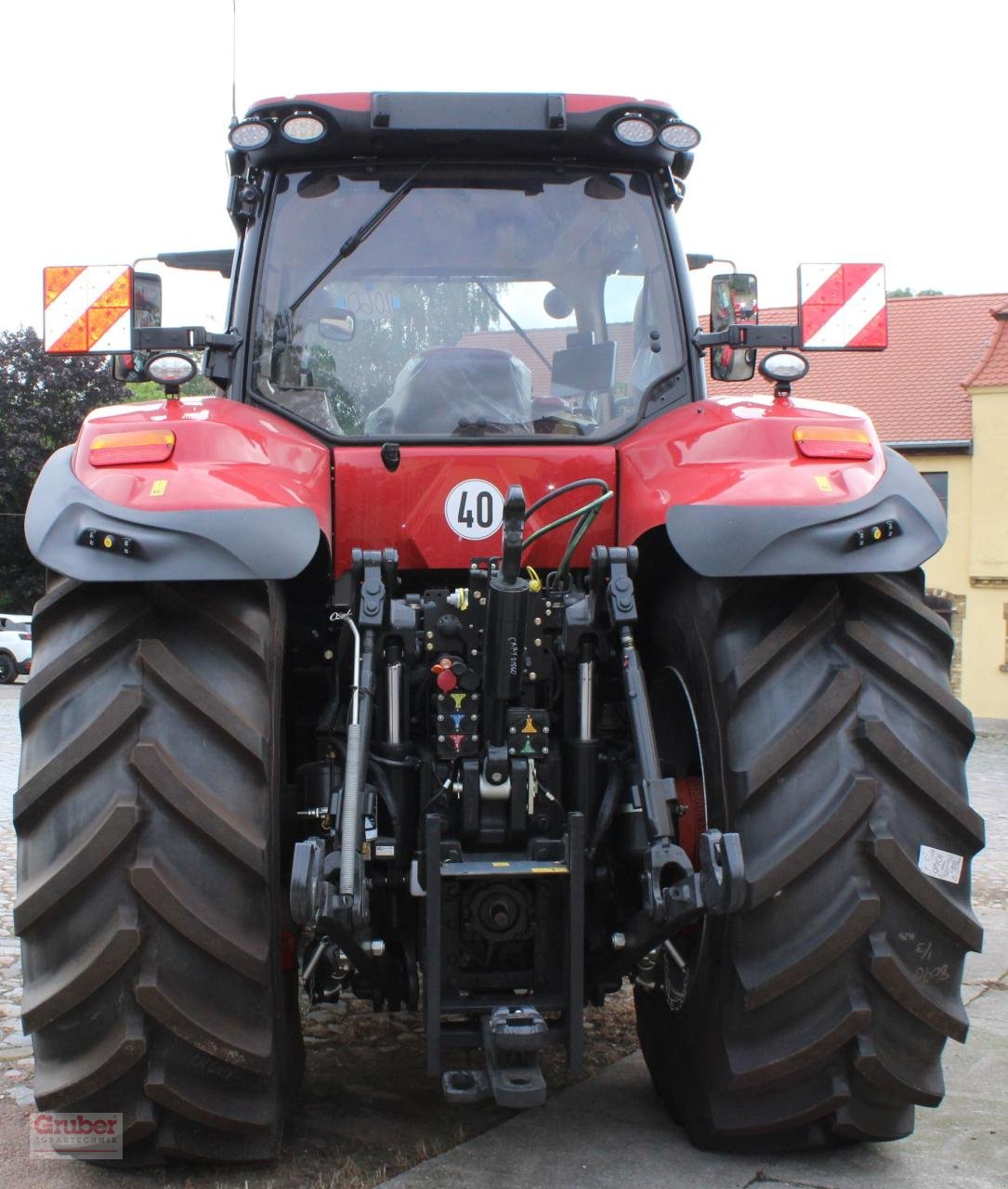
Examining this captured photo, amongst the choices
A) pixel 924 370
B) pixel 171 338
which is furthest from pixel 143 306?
pixel 924 370

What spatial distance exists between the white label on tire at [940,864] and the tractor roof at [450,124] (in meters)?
2.19

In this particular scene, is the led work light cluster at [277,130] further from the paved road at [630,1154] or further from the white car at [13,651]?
the white car at [13,651]

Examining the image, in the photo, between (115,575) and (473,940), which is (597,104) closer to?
(115,575)

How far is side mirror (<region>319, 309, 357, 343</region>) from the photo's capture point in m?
4.13

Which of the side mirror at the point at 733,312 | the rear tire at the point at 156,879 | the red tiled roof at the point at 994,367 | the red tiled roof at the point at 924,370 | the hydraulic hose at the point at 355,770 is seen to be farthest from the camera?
the red tiled roof at the point at 924,370

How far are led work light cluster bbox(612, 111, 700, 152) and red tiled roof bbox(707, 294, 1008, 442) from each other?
26408 millimetres

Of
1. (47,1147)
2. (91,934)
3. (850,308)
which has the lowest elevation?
(47,1147)

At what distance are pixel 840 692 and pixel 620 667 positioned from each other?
1.88 feet

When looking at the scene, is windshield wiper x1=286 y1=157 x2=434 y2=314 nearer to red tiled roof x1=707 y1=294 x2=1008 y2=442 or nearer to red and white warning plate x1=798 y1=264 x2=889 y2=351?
red and white warning plate x1=798 y1=264 x2=889 y2=351

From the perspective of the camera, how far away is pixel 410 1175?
3.20m

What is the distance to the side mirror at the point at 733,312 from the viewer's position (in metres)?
4.45

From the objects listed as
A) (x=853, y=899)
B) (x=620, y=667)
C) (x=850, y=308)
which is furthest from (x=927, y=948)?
(x=850, y=308)

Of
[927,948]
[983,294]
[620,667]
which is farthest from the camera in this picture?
[983,294]

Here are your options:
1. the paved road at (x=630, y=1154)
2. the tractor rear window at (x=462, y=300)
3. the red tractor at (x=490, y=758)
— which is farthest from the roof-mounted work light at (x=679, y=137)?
the paved road at (x=630, y=1154)
